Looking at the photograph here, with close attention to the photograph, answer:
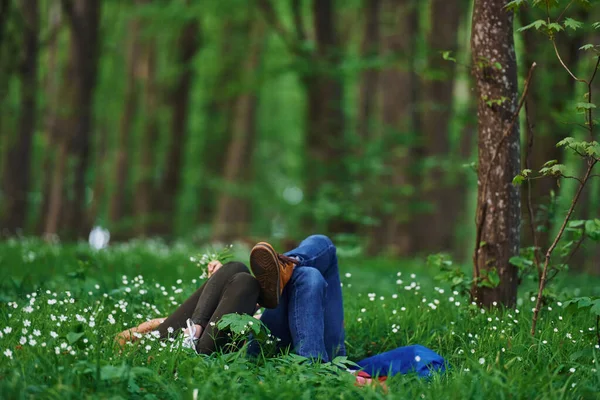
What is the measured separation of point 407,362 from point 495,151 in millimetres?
1932

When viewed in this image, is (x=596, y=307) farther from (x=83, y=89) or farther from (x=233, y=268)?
(x=83, y=89)

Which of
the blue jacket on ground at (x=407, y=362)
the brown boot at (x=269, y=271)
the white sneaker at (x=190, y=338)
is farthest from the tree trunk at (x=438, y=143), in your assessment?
the white sneaker at (x=190, y=338)

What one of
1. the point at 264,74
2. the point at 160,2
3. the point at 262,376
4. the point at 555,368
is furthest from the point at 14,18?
the point at 555,368

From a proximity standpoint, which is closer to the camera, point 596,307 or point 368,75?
point 596,307

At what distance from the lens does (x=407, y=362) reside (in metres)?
4.44

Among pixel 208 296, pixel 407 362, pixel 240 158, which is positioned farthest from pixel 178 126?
pixel 407 362

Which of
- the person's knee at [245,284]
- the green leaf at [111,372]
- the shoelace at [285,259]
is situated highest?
the shoelace at [285,259]

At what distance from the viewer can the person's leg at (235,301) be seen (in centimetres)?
446

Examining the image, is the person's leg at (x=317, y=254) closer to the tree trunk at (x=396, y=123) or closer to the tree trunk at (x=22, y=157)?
the tree trunk at (x=396, y=123)

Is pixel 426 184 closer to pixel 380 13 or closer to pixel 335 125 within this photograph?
pixel 335 125

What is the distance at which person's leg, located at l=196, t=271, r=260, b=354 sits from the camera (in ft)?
14.6

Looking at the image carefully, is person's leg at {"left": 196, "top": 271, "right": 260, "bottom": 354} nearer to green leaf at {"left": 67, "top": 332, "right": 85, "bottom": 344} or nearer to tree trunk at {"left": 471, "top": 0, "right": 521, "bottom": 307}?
green leaf at {"left": 67, "top": 332, "right": 85, "bottom": 344}

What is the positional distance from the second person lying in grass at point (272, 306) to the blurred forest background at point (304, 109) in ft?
7.23

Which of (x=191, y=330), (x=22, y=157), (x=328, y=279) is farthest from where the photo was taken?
(x=22, y=157)
